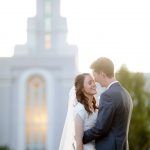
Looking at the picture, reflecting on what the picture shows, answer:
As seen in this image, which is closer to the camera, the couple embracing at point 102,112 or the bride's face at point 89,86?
the couple embracing at point 102,112

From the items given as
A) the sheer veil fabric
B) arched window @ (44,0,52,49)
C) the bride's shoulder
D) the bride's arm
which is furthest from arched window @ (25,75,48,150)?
the bride's arm

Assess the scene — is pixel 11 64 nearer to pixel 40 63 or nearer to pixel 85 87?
pixel 40 63

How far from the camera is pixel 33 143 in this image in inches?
1709

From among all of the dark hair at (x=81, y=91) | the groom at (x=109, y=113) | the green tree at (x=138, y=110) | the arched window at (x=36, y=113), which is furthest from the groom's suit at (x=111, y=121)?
the arched window at (x=36, y=113)

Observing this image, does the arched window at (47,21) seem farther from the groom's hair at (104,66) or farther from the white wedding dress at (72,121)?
the groom's hair at (104,66)

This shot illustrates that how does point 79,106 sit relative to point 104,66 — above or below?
below

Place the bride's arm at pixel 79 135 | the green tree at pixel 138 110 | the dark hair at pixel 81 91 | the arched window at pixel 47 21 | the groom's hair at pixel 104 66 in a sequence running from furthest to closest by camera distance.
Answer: the arched window at pixel 47 21
the green tree at pixel 138 110
the dark hair at pixel 81 91
the bride's arm at pixel 79 135
the groom's hair at pixel 104 66

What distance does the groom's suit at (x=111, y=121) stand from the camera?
469 centimetres

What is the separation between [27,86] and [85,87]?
38.3 m

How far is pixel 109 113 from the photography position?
4672 millimetres

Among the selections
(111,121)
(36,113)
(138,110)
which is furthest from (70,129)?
(36,113)

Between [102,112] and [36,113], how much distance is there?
38.7 metres

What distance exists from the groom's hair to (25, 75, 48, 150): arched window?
38.5 meters

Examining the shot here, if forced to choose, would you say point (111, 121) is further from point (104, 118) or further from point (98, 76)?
point (98, 76)
